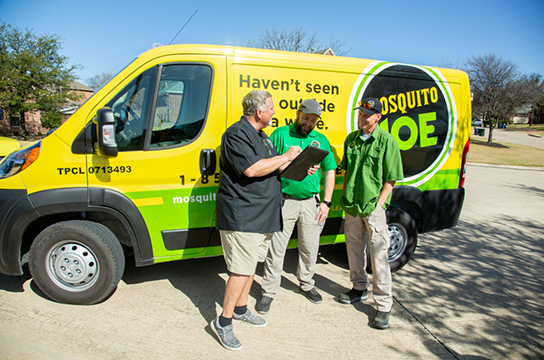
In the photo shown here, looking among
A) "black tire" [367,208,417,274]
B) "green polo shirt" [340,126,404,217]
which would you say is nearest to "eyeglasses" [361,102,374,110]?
"green polo shirt" [340,126,404,217]

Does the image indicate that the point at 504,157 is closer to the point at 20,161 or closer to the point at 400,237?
the point at 400,237

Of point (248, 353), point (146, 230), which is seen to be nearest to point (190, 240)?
point (146, 230)

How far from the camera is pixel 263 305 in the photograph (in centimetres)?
321

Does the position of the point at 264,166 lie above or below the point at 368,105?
below

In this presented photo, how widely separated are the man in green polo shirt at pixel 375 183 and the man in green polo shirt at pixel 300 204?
0.26m

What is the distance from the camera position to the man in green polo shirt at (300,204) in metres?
3.19

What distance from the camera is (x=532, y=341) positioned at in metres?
2.93

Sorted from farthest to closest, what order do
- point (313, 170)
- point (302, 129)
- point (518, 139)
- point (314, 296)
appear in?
point (518, 139), point (314, 296), point (302, 129), point (313, 170)

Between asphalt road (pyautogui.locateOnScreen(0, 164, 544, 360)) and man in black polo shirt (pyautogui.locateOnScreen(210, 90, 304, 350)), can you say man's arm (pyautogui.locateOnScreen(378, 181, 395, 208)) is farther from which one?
asphalt road (pyautogui.locateOnScreen(0, 164, 544, 360))

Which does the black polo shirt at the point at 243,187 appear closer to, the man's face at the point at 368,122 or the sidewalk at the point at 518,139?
the man's face at the point at 368,122

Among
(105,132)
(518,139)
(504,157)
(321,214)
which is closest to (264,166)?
(321,214)

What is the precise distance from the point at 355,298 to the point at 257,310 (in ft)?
3.32

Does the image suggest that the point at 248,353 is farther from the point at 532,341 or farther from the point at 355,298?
the point at 532,341

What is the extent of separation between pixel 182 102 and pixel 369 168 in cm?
182
